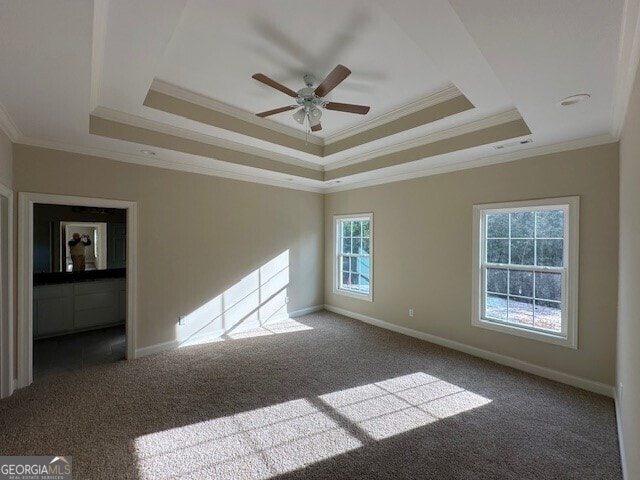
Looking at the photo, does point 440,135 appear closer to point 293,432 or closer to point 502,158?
point 502,158

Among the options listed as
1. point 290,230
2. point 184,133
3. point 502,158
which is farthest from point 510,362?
point 184,133

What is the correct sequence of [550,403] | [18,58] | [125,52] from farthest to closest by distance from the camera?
[550,403], [125,52], [18,58]

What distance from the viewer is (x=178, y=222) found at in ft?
13.3

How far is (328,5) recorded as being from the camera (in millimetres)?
1977

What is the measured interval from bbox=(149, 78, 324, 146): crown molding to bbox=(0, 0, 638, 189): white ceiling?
0.26 feet

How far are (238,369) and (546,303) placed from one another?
3.62m

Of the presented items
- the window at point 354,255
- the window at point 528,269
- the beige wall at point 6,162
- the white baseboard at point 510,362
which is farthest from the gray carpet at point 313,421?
the beige wall at point 6,162

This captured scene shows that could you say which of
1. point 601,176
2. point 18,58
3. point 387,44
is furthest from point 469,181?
point 18,58


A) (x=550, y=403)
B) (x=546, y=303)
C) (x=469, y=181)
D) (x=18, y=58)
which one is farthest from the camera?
(x=469, y=181)

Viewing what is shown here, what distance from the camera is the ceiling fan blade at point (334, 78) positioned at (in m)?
2.09

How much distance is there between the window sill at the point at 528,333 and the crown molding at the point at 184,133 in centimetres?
360

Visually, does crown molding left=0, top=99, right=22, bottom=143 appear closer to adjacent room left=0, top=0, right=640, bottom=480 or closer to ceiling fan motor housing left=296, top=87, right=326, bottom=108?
adjacent room left=0, top=0, right=640, bottom=480

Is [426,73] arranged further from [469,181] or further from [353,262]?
[353,262]

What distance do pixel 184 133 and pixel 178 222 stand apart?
123 centimetres
